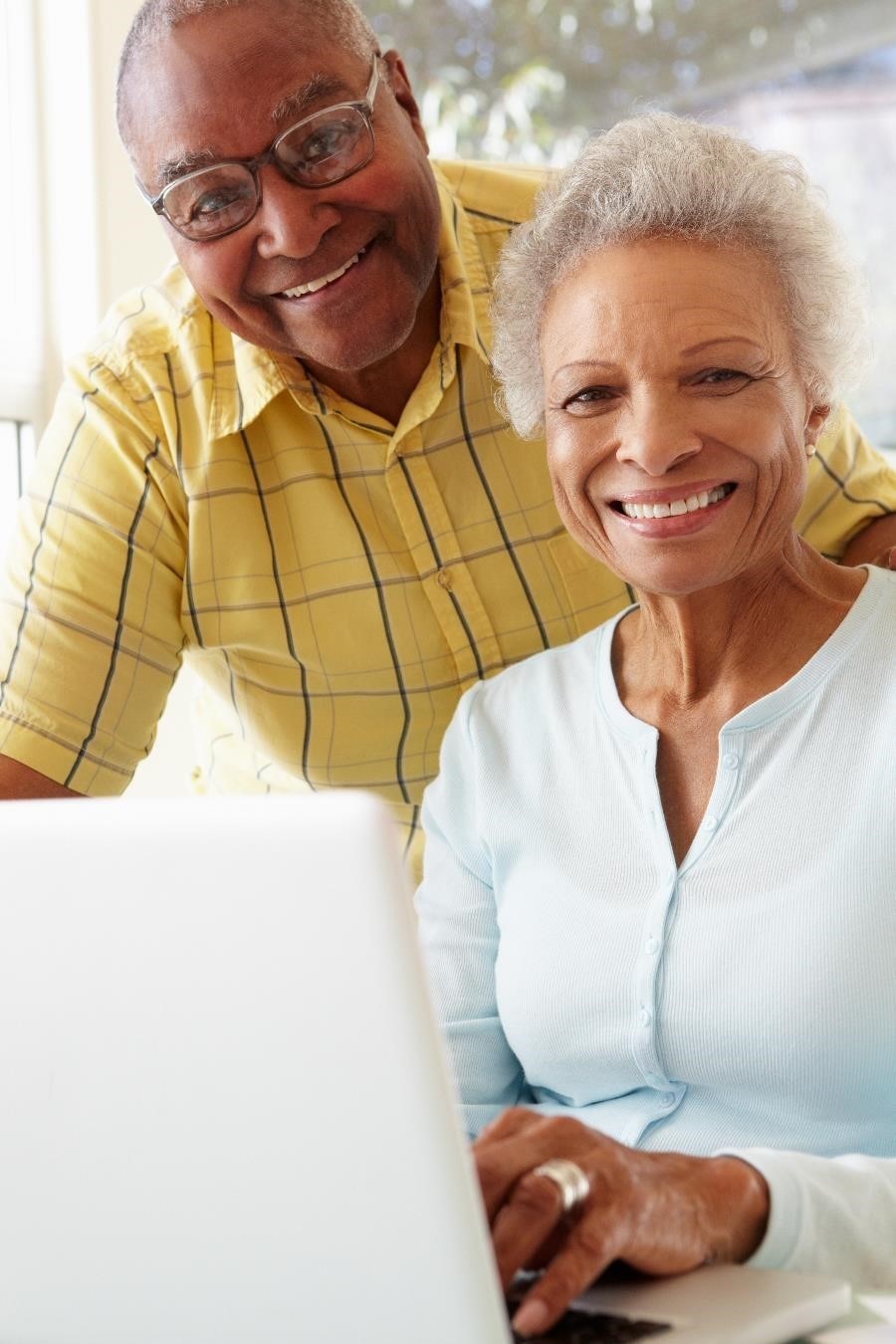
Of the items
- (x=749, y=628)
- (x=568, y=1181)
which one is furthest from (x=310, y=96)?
(x=568, y=1181)

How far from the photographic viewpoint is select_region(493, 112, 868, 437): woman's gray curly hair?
1.43m

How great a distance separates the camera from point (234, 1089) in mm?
774

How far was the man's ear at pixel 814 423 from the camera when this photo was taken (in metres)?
1.52

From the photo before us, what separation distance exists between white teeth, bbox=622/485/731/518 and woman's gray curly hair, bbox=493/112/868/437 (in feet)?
0.49

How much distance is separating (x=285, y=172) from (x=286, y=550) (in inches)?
17.1

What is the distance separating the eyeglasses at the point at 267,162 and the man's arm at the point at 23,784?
1.98 ft

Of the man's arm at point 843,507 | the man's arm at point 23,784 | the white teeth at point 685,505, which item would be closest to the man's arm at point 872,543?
the man's arm at point 843,507

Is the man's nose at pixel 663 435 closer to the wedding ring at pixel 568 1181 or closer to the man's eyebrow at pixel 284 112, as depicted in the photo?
the man's eyebrow at pixel 284 112

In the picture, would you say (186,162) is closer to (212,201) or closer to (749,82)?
(212,201)

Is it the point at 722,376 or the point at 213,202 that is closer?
the point at 722,376

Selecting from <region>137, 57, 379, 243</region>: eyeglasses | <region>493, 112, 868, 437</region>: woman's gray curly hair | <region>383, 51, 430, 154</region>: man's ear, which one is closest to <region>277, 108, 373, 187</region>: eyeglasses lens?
<region>137, 57, 379, 243</region>: eyeglasses

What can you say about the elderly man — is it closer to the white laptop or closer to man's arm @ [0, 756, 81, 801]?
man's arm @ [0, 756, 81, 801]

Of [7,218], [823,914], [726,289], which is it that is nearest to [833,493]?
[726,289]

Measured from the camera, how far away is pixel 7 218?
2.82 metres
